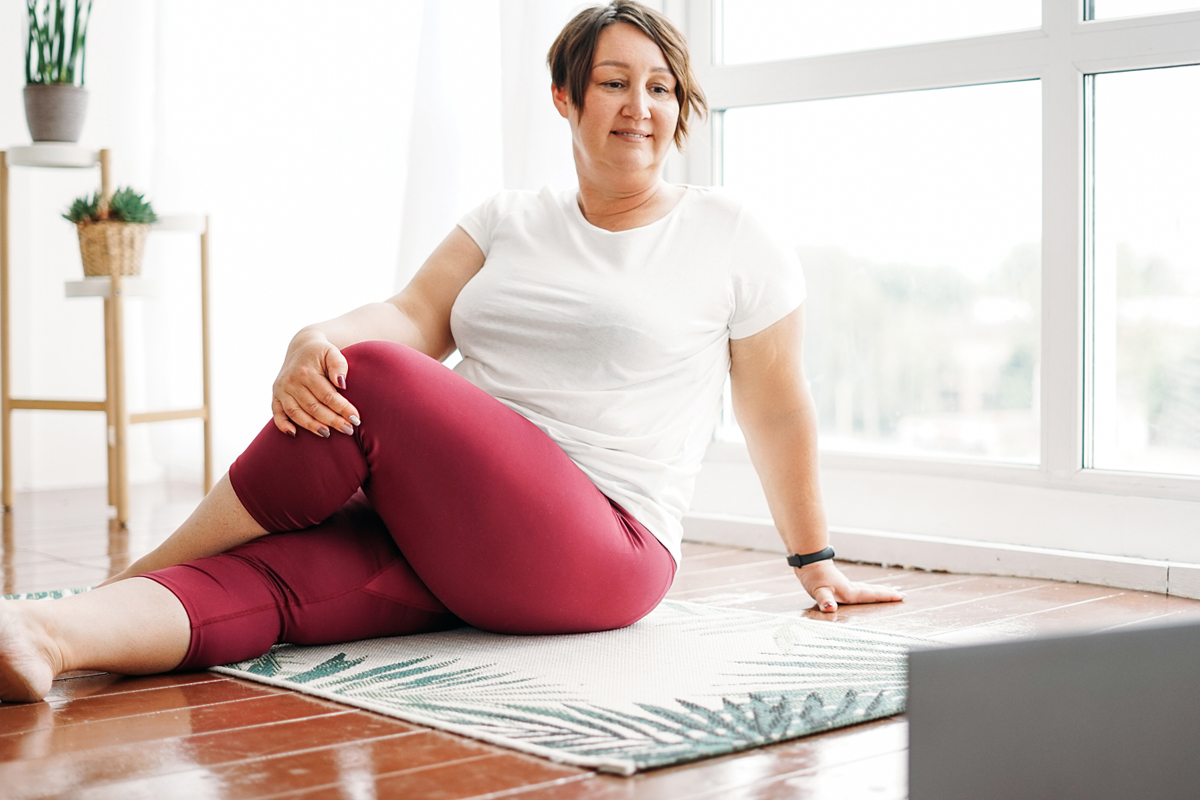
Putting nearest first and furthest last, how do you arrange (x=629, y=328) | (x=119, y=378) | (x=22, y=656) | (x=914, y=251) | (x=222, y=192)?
(x=22, y=656)
(x=629, y=328)
(x=914, y=251)
(x=119, y=378)
(x=222, y=192)

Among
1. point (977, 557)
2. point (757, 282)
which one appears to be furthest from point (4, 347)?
point (977, 557)

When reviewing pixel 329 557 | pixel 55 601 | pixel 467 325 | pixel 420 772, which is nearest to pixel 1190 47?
pixel 467 325

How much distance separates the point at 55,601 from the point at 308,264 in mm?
2397

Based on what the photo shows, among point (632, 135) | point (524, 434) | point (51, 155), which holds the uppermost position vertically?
point (51, 155)

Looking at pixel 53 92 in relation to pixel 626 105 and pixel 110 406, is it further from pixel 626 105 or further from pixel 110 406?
pixel 626 105

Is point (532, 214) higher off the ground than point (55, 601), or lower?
higher

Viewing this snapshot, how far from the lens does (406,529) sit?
146 centimetres

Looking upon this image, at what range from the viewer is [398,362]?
1.44 metres

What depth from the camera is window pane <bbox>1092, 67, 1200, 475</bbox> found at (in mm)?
2064

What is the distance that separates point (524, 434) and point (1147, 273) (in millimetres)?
1213

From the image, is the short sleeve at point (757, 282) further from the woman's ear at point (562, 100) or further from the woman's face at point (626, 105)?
the woman's ear at point (562, 100)

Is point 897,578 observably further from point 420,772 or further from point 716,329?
point 420,772

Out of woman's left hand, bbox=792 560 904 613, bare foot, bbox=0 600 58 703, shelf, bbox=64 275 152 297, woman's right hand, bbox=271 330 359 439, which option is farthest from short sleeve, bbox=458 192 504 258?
shelf, bbox=64 275 152 297

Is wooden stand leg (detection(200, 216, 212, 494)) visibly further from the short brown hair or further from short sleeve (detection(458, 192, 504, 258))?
the short brown hair
